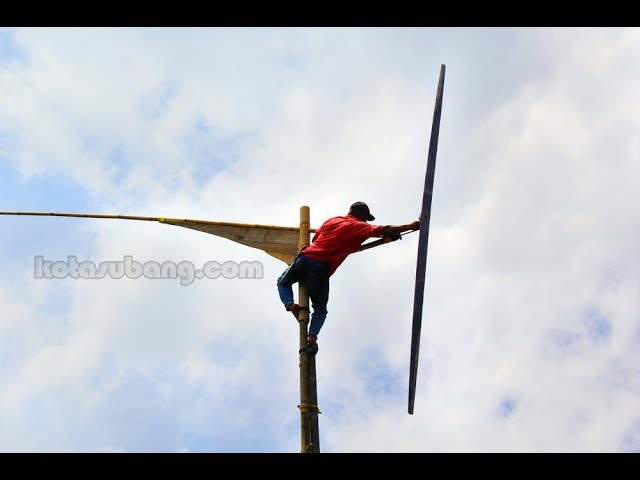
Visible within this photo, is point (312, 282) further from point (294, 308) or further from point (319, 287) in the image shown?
point (294, 308)

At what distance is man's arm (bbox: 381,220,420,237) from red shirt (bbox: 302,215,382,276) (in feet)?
0.23

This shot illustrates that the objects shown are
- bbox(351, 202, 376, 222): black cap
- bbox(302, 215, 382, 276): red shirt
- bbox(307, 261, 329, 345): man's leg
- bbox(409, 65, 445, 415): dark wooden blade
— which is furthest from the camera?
bbox(351, 202, 376, 222): black cap

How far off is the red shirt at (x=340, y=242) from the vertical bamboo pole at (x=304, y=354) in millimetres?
390

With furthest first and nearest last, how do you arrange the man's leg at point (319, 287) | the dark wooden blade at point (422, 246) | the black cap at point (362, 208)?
the black cap at point (362, 208) → the man's leg at point (319, 287) → the dark wooden blade at point (422, 246)

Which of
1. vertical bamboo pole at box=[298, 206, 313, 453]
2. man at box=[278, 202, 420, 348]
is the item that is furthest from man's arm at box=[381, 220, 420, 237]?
vertical bamboo pole at box=[298, 206, 313, 453]

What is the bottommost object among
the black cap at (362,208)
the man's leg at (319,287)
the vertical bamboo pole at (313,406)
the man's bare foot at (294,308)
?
the vertical bamboo pole at (313,406)

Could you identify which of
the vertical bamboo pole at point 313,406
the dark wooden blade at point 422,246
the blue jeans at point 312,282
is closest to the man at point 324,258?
the blue jeans at point 312,282

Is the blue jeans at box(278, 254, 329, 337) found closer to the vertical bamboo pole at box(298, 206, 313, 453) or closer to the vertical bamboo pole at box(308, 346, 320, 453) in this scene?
the vertical bamboo pole at box(298, 206, 313, 453)

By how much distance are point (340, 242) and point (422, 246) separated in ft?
4.08

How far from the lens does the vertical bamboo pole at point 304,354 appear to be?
9.81 meters

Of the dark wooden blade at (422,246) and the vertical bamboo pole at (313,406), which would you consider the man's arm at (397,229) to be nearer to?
the dark wooden blade at (422,246)

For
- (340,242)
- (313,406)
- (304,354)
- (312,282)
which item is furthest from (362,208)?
(313,406)

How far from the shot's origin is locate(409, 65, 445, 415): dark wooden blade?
9.76m
